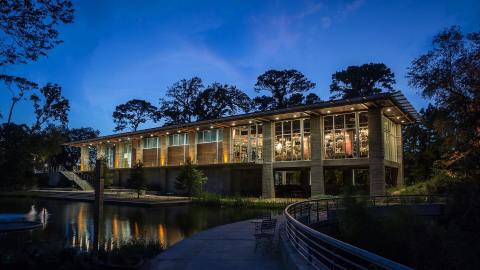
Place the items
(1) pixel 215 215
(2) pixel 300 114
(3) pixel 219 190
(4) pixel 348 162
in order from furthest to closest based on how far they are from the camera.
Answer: (3) pixel 219 190 → (2) pixel 300 114 → (4) pixel 348 162 → (1) pixel 215 215

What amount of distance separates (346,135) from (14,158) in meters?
25.3

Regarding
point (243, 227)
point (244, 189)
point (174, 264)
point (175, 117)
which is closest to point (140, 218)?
point (243, 227)

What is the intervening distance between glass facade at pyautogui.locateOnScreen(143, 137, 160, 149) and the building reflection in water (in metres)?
24.5

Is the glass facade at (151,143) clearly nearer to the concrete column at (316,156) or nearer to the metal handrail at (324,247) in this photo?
the concrete column at (316,156)

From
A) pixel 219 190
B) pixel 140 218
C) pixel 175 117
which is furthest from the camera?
pixel 175 117

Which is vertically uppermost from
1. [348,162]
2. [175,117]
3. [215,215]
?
[175,117]

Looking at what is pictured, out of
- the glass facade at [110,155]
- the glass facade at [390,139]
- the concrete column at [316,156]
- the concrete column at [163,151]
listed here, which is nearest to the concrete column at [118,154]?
the glass facade at [110,155]

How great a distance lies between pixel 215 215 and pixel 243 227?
23.1ft

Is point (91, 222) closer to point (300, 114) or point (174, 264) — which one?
point (174, 264)

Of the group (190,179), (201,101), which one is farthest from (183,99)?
(190,179)

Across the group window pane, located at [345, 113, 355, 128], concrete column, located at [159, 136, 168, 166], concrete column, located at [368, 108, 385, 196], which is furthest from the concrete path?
concrete column, located at [159, 136, 168, 166]

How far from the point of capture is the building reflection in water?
13.6m

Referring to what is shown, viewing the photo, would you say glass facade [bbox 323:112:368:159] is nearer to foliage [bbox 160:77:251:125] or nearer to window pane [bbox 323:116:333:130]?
window pane [bbox 323:116:333:130]

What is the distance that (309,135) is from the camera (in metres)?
32.6
